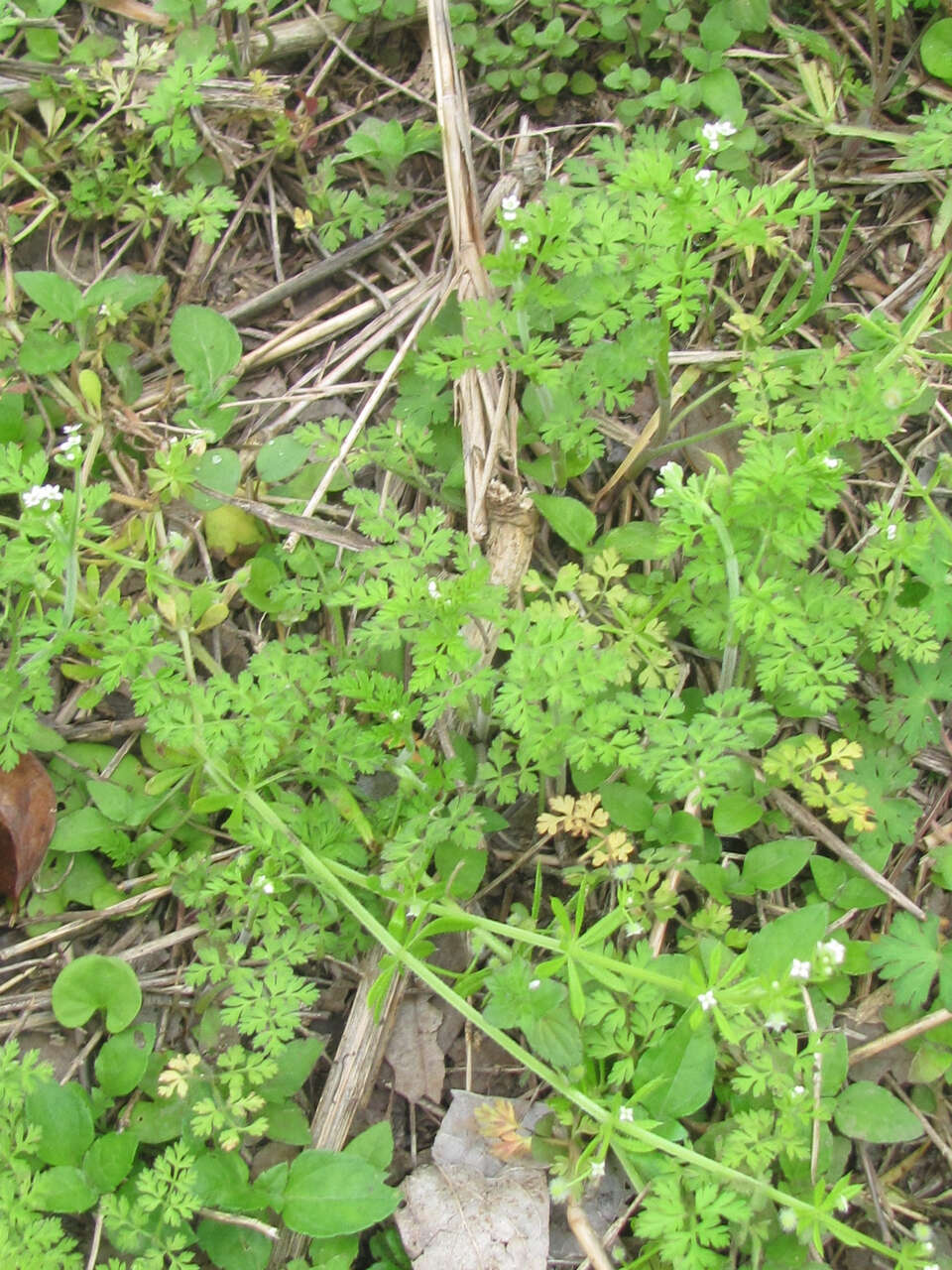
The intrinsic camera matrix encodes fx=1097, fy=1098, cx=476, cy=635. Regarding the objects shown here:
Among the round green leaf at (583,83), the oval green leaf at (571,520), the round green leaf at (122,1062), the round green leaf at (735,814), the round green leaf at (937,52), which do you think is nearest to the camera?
the round green leaf at (122,1062)

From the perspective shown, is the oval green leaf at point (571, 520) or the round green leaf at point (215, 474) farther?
the round green leaf at point (215, 474)

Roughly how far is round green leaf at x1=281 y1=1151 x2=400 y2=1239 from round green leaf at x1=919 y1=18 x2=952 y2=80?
11.7 feet

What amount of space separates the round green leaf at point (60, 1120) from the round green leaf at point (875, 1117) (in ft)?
6.26

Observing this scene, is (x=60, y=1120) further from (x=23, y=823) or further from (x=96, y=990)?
(x=23, y=823)

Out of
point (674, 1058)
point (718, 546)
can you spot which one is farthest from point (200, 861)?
point (718, 546)

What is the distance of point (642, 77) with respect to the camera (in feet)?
11.4

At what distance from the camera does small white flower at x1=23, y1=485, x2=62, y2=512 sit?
8.81ft

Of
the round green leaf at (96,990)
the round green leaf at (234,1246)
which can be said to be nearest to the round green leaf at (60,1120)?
the round green leaf at (96,990)

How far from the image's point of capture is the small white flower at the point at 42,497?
269cm

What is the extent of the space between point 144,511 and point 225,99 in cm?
144

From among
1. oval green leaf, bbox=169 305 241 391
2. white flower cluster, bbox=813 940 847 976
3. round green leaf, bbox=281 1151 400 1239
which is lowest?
round green leaf, bbox=281 1151 400 1239

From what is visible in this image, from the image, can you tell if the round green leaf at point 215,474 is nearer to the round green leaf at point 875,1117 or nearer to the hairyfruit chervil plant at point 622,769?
the hairyfruit chervil plant at point 622,769

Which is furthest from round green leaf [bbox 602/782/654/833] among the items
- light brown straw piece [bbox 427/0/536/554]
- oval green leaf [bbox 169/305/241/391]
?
oval green leaf [bbox 169/305/241/391]

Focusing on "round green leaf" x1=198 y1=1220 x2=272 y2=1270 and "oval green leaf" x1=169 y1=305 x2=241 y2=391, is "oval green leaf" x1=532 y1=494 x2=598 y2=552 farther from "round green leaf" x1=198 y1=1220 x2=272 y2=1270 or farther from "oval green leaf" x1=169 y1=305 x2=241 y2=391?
"round green leaf" x1=198 y1=1220 x2=272 y2=1270
